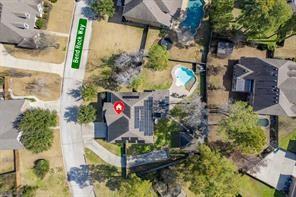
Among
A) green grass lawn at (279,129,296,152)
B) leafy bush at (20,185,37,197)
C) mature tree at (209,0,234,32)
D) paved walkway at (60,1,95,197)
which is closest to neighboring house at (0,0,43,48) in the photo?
paved walkway at (60,1,95,197)

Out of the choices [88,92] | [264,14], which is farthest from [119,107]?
[264,14]

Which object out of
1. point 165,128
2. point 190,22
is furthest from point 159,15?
point 165,128

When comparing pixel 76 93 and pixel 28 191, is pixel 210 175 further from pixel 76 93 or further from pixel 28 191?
pixel 28 191

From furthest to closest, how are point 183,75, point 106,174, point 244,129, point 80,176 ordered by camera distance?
point 183,75 < point 106,174 < point 80,176 < point 244,129

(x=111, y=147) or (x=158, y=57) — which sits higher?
(x=158, y=57)

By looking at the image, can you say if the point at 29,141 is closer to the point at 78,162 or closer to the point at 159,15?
the point at 78,162

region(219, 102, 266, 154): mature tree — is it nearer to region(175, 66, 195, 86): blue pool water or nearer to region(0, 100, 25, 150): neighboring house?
region(175, 66, 195, 86): blue pool water

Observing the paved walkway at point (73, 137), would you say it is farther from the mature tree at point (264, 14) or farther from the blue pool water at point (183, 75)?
the mature tree at point (264, 14)
